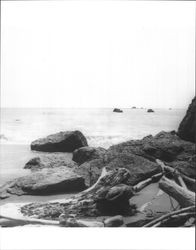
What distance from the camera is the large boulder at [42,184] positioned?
346 cm

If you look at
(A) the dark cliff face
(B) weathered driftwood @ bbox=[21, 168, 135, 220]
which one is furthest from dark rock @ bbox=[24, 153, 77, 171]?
(A) the dark cliff face

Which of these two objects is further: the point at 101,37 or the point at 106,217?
the point at 101,37

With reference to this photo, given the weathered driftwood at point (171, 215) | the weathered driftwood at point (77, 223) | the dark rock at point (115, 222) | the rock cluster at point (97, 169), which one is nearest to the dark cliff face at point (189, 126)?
the rock cluster at point (97, 169)

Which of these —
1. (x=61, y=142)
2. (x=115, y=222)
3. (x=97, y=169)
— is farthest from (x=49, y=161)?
(x=115, y=222)

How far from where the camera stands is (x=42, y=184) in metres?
3.46

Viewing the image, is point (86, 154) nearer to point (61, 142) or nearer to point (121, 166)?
point (61, 142)

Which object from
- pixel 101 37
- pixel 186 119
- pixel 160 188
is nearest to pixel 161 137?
pixel 186 119

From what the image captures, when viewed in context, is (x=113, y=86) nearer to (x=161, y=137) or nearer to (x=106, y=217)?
(x=161, y=137)

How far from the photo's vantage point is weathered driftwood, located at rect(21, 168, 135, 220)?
3.33 m

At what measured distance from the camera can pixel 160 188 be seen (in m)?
3.46

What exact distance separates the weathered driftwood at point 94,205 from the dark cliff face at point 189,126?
0.93m

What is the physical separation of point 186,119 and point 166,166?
22.5 inches

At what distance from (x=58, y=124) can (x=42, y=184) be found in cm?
67

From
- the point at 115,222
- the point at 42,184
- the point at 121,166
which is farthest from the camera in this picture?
the point at 121,166
